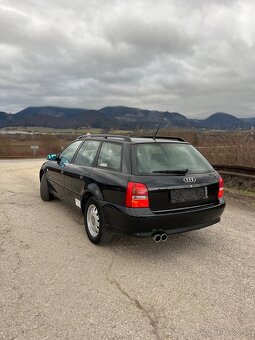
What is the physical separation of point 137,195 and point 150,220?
0.34 m

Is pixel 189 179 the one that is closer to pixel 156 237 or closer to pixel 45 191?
pixel 156 237

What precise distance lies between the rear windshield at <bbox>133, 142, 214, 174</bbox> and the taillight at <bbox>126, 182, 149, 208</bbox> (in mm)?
232

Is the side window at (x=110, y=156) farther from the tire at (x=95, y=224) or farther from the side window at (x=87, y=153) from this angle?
the tire at (x=95, y=224)

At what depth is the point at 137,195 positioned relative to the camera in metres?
3.85

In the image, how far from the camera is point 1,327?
2.67 metres

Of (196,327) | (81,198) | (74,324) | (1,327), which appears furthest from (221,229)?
(1,327)

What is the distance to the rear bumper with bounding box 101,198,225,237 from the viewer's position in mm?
3826

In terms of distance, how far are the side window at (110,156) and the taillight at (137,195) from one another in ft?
1.59

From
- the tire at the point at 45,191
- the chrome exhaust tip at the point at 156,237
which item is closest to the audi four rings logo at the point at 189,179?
the chrome exhaust tip at the point at 156,237

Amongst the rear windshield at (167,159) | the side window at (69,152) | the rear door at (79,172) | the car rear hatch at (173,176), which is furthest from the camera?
the side window at (69,152)

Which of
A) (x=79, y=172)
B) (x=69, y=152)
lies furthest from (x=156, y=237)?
(x=69, y=152)

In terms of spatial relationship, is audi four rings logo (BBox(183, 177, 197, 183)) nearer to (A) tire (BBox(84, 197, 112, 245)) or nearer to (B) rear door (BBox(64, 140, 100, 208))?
(A) tire (BBox(84, 197, 112, 245))

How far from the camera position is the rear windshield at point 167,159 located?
4.11m

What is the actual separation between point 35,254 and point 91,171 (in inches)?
56.2
